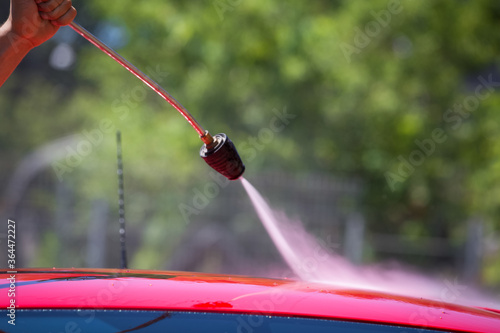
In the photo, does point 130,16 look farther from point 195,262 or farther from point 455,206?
point 455,206

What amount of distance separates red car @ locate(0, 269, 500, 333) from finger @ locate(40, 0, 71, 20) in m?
0.93

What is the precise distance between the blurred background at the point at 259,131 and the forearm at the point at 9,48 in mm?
6289

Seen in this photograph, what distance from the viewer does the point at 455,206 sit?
10.8 m

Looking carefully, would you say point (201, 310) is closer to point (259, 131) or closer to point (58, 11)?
point (58, 11)

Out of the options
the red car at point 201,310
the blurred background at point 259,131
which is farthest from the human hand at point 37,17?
the blurred background at point 259,131

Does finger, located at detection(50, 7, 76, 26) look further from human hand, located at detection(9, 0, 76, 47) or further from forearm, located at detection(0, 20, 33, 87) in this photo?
forearm, located at detection(0, 20, 33, 87)

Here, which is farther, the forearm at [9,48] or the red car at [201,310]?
the forearm at [9,48]

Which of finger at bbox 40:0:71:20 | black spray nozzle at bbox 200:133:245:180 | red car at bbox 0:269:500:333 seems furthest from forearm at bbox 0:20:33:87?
red car at bbox 0:269:500:333

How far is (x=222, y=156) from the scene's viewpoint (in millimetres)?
2443

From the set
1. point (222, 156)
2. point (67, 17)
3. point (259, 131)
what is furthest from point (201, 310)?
point (259, 131)

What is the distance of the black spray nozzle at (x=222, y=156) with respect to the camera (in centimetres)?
244

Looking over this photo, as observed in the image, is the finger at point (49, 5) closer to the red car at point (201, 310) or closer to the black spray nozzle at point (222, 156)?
the black spray nozzle at point (222, 156)

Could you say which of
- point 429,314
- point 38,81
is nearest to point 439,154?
point 429,314

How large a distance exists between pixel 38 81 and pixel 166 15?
9251 millimetres
